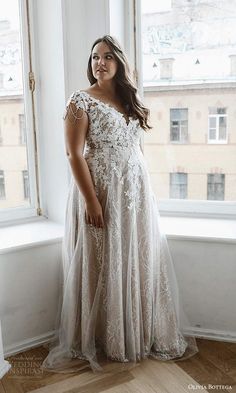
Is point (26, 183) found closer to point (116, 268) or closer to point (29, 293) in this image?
point (29, 293)

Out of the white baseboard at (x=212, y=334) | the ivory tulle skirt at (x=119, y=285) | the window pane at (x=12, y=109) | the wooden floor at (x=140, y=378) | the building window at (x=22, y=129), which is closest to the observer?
the wooden floor at (x=140, y=378)

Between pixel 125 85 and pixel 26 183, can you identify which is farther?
pixel 26 183

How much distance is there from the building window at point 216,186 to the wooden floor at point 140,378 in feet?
2.96

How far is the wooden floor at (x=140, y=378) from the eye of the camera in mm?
2027

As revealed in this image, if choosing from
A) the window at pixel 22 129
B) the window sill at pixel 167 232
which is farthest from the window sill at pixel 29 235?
the window at pixel 22 129

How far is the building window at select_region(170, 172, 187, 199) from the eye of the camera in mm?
2734

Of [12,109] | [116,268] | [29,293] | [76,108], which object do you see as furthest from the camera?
[12,109]

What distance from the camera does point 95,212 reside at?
6.86 feet

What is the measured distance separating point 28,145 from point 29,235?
0.57m

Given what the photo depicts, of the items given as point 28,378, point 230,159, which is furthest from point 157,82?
point 28,378

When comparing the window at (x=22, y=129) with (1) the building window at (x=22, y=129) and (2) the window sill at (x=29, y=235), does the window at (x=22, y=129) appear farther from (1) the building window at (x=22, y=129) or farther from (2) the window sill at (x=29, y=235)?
(2) the window sill at (x=29, y=235)

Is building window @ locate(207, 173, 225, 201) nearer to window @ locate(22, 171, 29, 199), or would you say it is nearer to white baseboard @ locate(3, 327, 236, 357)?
white baseboard @ locate(3, 327, 236, 357)

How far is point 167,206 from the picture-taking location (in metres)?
2.79

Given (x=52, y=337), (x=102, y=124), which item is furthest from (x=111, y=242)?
(x=52, y=337)
